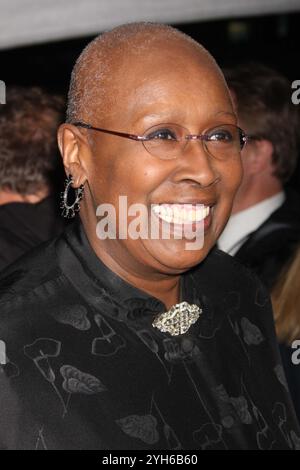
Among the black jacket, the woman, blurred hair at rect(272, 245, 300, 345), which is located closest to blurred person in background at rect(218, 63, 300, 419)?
blurred hair at rect(272, 245, 300, 345)

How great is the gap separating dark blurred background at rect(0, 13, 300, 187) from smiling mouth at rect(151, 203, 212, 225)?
9.21 ft

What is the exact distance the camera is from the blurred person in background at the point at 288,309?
2.06 metres

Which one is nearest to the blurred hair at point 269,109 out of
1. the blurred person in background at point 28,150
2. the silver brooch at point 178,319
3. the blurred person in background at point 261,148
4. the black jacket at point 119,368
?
the blurred person in background at point 261,148

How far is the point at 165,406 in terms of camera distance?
5.05 feet

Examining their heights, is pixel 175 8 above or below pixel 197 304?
above

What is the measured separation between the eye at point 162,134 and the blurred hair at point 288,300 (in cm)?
87

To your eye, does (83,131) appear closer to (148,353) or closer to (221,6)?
(148,353)

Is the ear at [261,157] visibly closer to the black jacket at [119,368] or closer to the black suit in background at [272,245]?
the black suit in background at [272,245]

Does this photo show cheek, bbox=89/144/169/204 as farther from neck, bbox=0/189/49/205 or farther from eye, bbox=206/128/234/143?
neck, bbox=0/189/49/205

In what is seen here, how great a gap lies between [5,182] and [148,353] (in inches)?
52.0

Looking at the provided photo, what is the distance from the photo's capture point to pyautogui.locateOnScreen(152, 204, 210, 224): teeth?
1.46 metres

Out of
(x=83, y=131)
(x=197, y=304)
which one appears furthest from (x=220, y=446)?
(x=83, y=131)

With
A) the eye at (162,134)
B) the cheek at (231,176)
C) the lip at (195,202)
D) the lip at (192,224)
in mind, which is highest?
the eye at (162,134)

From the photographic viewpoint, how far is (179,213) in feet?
4.83
